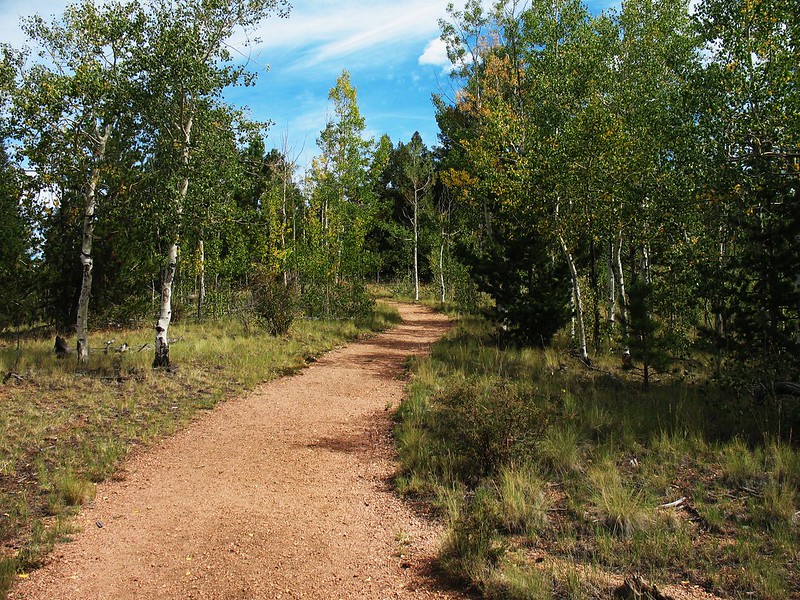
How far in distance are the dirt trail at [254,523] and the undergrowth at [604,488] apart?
20.3 inches

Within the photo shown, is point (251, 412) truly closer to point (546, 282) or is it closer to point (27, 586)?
point (27, 586)

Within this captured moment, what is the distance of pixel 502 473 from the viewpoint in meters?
5.92

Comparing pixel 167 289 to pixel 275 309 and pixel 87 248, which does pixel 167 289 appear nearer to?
pixel 87 248

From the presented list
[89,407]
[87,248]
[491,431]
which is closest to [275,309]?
[87,248]

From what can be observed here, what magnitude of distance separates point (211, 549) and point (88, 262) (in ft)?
30.9

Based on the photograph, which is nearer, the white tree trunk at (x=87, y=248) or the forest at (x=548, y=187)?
the forest at (x=548, y=187)

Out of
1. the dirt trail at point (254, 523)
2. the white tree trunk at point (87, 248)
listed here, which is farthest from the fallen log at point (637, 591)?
the white tree trunk at point (87, 248)

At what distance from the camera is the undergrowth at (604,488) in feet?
13.3

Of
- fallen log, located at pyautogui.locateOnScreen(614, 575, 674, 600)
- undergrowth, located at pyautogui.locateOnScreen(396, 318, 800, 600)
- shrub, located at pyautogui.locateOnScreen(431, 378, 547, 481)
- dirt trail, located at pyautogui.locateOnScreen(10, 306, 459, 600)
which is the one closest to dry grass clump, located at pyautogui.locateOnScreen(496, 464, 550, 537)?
undergrowth, located at pyautogui.locateOnScreen(396, 318, 800, 600)

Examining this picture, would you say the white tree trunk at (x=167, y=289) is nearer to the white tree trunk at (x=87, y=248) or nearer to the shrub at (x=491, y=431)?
the white tree trunk at (x=87, y=248)

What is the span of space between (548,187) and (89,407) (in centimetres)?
1060

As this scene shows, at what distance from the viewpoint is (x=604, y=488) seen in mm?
5270

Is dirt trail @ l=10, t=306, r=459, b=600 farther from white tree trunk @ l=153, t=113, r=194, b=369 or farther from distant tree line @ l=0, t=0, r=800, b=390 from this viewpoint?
distant tree line @ l=0, t=0, r=800, b=390

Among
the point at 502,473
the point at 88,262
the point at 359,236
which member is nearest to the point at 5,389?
the point at 88,262
